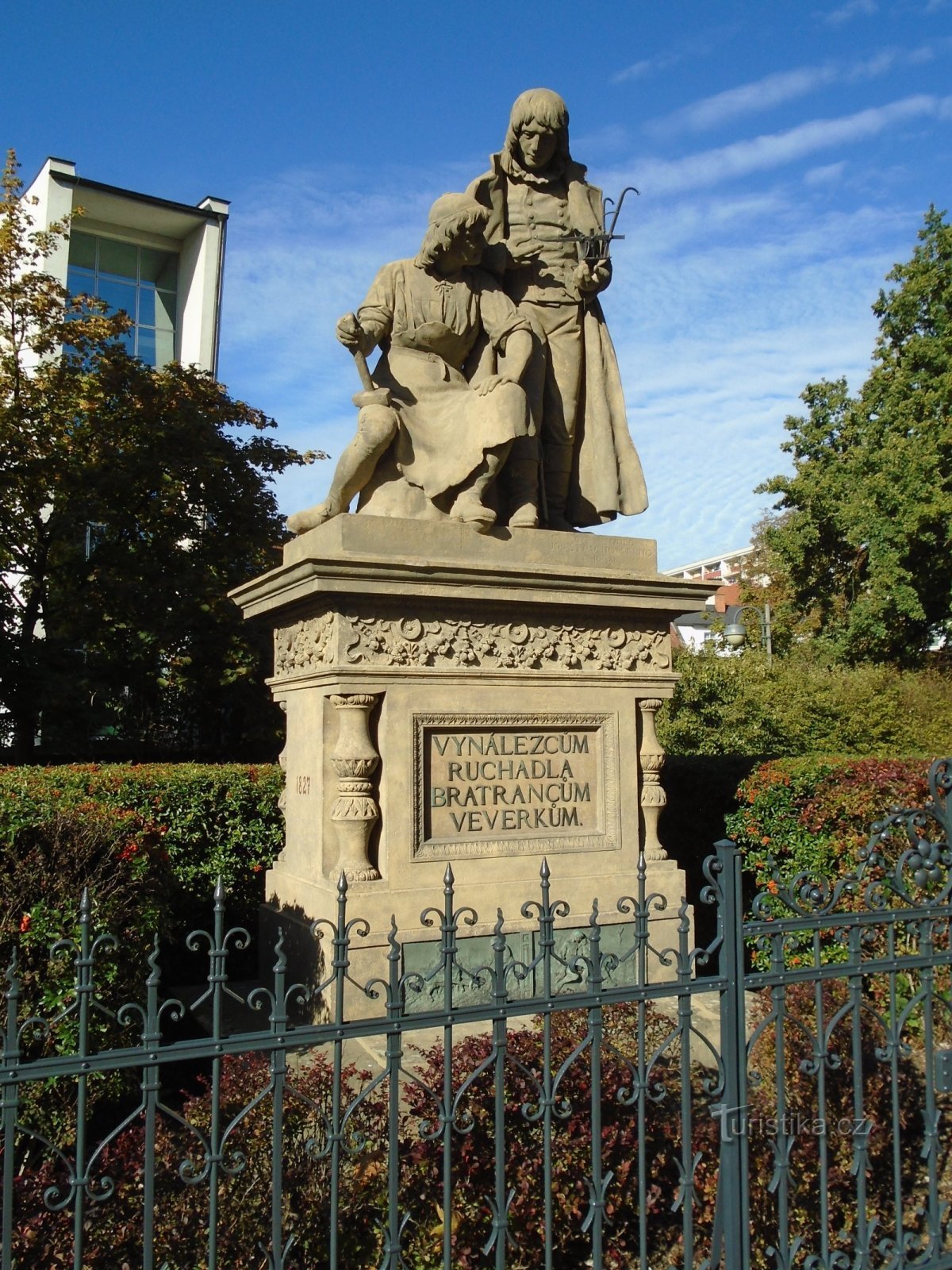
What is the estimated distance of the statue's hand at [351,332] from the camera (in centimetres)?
654

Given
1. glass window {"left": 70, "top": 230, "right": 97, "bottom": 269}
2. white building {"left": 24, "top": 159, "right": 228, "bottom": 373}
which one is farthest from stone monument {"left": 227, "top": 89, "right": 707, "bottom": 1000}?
glass window {"left": 70, "top": 230, "right": 97, "bottom": 269}

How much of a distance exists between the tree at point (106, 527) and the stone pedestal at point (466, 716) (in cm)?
841

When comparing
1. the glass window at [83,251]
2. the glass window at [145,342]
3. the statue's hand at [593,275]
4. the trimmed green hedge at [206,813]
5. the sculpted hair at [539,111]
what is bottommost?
the trimmed green hedge at [206,813]

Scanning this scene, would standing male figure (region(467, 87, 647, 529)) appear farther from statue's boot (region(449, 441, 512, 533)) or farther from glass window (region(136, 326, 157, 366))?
glass window (region(136, 326, 157, 366))

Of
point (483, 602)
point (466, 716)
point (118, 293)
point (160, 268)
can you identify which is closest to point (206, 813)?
point (466, 716)

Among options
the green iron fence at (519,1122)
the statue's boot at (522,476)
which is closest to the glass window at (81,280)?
the statue's boot at (522,476)

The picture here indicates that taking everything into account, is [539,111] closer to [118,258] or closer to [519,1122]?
[519,1122]

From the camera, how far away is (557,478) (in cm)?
712

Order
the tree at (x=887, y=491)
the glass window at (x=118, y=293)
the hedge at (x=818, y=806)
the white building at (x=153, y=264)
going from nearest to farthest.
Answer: the hedge at (x=818, y=806)
the tree at (x=887, y=491)
the white building at (x=153, y=264)
the glass window at (x=118, y=293)

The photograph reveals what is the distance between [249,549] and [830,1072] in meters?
12.6

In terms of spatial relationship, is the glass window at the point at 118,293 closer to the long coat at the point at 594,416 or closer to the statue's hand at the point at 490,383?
the long coat at the point at 594,416

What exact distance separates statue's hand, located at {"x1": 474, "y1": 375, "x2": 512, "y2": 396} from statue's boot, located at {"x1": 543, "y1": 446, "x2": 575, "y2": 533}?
835mm

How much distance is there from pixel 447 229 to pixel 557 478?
5.72 feet

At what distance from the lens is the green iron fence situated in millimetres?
2682
